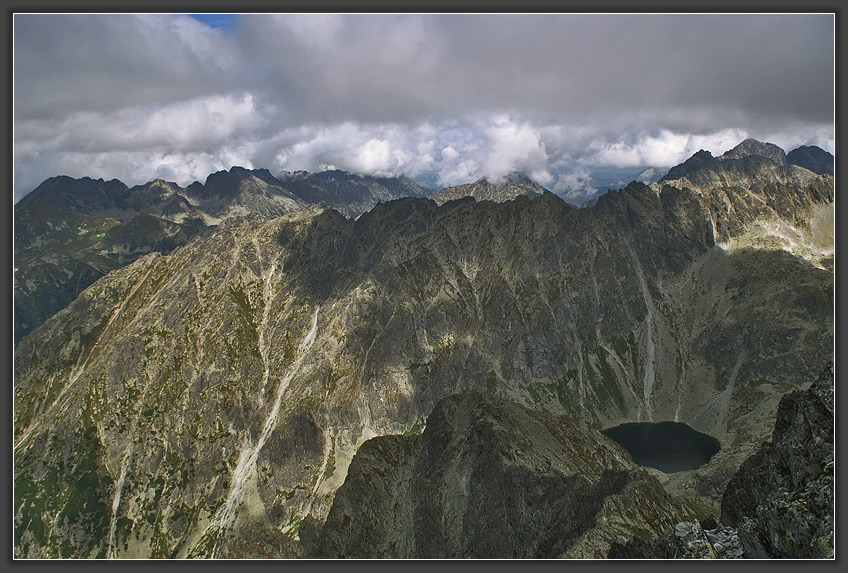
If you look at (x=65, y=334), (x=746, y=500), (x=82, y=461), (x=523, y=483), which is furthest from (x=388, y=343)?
(x=746, y=500)

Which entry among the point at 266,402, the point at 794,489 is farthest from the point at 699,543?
the point at 266,402

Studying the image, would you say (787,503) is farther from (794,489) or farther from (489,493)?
(489,493)

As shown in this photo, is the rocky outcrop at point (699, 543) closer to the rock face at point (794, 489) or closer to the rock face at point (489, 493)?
the rock face at point (794, 489)

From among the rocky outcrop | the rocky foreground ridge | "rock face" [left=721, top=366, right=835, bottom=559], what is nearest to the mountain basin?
the rocky foreground ridge

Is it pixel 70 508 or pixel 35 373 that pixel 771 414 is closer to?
pixel 70 508

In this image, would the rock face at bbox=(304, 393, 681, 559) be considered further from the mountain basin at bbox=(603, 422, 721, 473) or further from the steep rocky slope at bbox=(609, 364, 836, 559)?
the mountain basin at bbox=(603, 422, 721, 473)
